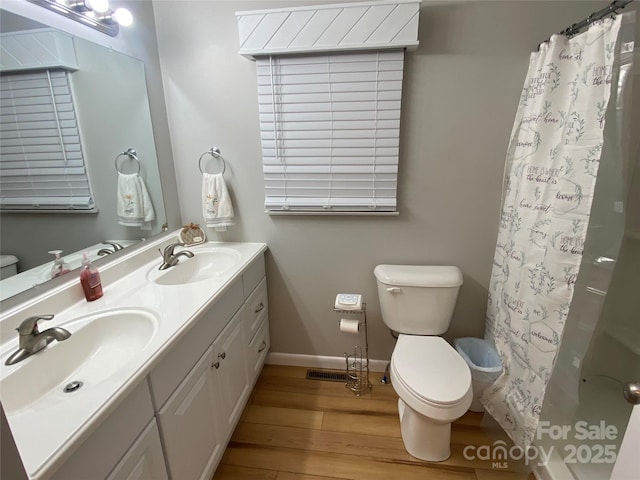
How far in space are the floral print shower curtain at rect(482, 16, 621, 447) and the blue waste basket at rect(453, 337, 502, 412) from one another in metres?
0.04

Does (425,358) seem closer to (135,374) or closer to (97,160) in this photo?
(135,374)

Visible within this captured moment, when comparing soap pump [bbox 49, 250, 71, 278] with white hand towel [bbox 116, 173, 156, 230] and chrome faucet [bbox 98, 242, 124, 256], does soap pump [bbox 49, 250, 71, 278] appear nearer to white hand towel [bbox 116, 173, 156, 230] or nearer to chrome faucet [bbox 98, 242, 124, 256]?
chrome faucet [bbox 98, 242, 124, 256]

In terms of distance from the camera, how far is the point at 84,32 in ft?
4.29

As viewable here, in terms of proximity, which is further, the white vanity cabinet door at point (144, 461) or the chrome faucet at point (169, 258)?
the chrome faucet at point (169, 258)

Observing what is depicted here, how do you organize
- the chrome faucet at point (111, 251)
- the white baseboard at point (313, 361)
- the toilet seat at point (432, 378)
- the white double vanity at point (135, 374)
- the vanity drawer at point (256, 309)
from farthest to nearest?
the white baseboard at point (313, 361), the vanity drawer at point (256, 309), the chrome faucet at point (111, 251), the toilet seat at point (432, 378), the white double vanity at point (135, 374)

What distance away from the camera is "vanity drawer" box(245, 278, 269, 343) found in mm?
1707

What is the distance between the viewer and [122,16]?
140 centimetres

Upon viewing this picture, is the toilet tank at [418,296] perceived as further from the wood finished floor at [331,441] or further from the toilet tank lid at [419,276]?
the wood finished floor at [331,441]

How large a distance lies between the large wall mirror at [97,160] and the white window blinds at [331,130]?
2.07ft

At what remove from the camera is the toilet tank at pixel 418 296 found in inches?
65.2

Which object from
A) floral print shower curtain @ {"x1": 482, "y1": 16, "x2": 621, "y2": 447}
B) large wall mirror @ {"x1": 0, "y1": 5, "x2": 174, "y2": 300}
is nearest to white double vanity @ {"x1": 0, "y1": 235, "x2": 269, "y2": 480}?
large wall mirror @ {"x1": 0, "y1": 5, "x2": 174, "y2": 300}

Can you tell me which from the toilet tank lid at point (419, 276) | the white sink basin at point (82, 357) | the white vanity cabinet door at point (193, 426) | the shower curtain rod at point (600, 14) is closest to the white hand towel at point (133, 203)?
the white sink basin at point (82, 357)

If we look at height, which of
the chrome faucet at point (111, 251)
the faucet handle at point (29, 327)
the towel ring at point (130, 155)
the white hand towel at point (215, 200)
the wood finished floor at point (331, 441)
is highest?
the towel ring at point (130, 155)

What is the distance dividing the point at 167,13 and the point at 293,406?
7.60ft
